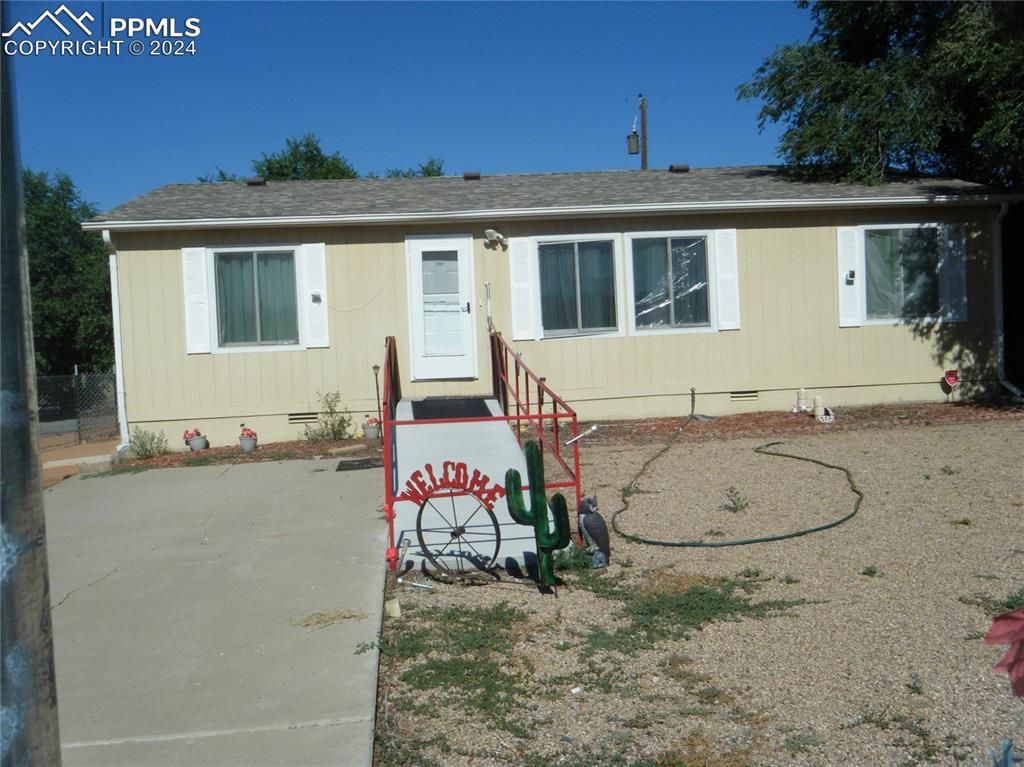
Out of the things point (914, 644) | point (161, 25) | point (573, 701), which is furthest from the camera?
point (161, 25)

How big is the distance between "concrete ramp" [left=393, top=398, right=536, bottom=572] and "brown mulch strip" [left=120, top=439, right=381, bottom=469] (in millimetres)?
2665

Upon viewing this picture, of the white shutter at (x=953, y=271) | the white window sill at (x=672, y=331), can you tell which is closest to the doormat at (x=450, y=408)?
the white window sill at (x=672, y=331)

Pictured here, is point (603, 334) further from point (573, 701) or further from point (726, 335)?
point (573, 701)

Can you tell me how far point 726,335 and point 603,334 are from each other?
169 cm

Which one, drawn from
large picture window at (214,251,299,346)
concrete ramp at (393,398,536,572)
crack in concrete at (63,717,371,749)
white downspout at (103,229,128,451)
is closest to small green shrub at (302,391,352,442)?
large picture window at (214,251,299,346)

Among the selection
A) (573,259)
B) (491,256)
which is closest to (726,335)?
(573,259)

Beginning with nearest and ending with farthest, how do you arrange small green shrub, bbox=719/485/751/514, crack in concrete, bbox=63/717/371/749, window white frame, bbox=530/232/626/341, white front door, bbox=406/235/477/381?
crack in concrete, bbox=63/717/371/749
small green shrub, bbox=719/485/751/514
white front door, bbox=406/235/477/381
window white frame, bbox=530/232/626/341

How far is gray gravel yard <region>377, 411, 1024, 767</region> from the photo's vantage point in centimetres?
382

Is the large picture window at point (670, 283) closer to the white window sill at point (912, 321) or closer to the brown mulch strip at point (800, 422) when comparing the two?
the brown mulch strip at point (800, 422)

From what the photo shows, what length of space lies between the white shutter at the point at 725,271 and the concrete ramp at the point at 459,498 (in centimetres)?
504

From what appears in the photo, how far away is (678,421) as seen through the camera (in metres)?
12.4

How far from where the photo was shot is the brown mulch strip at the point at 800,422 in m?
11.4

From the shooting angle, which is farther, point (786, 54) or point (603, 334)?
point (786, 54)

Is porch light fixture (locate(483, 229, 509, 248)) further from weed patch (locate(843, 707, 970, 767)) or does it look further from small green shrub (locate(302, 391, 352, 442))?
weed patch (locate(843, 707, 970, 767))
